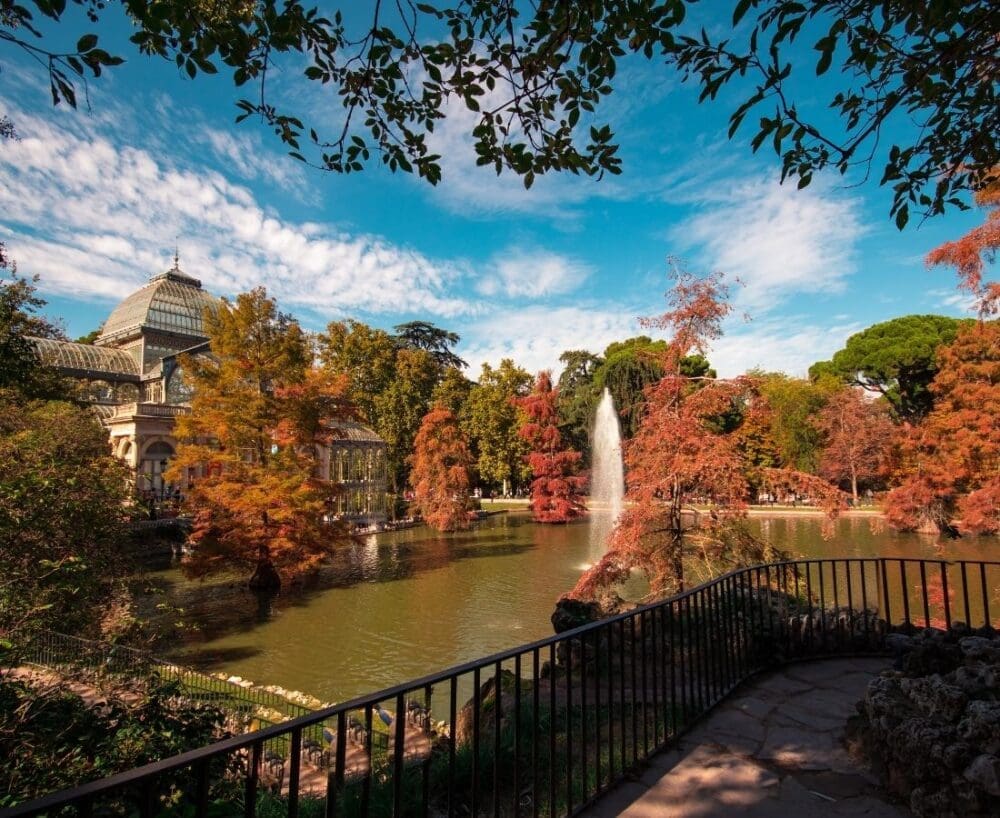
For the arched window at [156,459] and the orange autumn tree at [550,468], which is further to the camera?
the orange autumn tree at [550,468]

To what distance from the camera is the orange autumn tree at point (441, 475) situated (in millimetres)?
28250

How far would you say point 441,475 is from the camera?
28.6 meters

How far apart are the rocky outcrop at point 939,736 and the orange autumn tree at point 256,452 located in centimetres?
1313

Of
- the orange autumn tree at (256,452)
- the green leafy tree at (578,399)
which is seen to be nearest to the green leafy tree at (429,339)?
the green leafy tree at (578,399)

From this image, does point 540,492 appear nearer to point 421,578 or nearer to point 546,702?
point 421,578

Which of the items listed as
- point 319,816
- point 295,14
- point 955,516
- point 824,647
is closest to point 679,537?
point 824,647

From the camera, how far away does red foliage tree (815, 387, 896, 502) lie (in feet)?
104

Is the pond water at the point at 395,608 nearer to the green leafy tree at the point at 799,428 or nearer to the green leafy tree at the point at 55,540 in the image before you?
the green leafy tree at the point at 55,540

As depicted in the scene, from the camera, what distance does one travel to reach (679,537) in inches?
352

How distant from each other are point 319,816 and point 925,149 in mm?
5562

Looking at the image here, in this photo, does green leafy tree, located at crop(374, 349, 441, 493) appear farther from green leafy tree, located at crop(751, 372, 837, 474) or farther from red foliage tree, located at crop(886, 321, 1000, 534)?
red foliage tree, located at crop(886, 321, 1000, 534)

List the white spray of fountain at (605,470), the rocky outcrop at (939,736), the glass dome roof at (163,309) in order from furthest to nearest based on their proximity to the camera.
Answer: the glass dome roof at (163,309) → the white spray of fountain at (605,470) → the rocky outcrop at (939,736)

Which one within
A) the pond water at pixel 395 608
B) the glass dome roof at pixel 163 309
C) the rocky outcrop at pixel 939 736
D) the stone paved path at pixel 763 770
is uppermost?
the glass dome roof at pixel 163 309

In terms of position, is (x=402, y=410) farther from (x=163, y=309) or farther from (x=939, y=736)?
(x=939, y=736)
